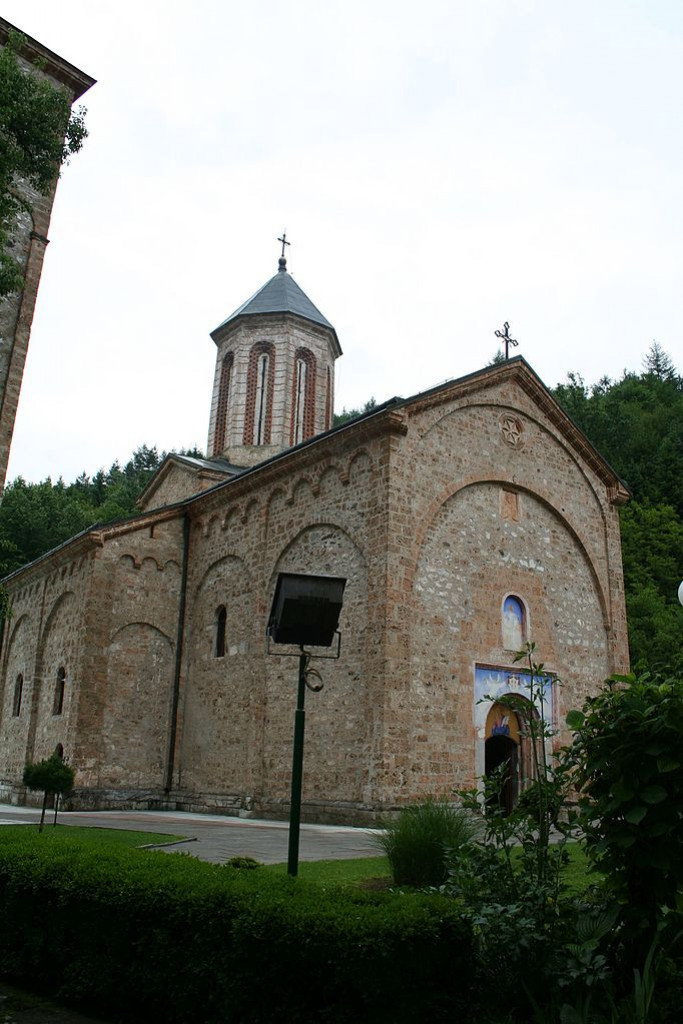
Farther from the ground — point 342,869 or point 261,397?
point 261,397

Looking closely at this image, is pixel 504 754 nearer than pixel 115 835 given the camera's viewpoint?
No

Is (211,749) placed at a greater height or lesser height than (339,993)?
greater

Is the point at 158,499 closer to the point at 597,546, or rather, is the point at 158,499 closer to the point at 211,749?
the point at 211,749

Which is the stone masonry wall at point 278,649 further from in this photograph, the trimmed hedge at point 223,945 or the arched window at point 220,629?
the trimmed hedge at point 223,945

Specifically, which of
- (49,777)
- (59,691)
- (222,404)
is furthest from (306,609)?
(222,404)

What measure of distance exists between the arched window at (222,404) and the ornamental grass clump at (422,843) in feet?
61.8

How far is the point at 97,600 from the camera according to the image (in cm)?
1845

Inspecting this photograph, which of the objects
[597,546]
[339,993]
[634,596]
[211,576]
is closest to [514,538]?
[597,546]

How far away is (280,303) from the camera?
1003 inches

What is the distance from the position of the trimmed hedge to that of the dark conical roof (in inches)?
856

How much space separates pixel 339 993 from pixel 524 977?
1026mm

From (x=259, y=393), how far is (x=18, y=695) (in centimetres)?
1116

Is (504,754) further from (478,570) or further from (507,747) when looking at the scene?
(478,570)

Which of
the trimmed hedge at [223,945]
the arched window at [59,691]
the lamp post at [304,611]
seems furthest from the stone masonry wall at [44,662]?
the trimmed hedge at [223,945]
